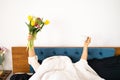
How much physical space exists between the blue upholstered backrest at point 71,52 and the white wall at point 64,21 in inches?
3.5

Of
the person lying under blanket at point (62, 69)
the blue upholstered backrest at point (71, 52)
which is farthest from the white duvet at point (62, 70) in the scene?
the blue upholstered backrest at point (71, 52)

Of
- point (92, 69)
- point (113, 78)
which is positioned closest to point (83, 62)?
point (92, 69)

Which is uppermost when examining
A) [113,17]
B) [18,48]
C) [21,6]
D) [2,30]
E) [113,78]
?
[21,6]

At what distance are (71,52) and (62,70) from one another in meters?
0.29

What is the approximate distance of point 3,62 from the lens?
1969mm

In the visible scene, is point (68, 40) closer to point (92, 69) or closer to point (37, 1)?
point (92, 69)

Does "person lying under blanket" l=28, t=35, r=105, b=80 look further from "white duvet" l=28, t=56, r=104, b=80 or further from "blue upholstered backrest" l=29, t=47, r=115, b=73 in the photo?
"blue upholstered backrest" l=29, t=47, r=115, b=73

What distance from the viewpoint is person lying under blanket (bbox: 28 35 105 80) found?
4.96 ft

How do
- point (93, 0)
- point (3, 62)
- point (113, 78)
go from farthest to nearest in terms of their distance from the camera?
point (3, 62), point (93, 0), point (113, 78)

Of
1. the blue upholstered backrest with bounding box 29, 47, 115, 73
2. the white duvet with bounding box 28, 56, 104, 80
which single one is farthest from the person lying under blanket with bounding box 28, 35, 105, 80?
the blue upholstered backrest with bounding box 29, 47, 115, 73

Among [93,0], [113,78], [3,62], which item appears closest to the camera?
[113,78]

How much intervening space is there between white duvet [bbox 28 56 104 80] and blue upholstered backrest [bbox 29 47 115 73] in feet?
0.43

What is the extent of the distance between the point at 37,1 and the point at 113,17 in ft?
2.97

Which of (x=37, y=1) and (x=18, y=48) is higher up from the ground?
(x=37, y=1)
